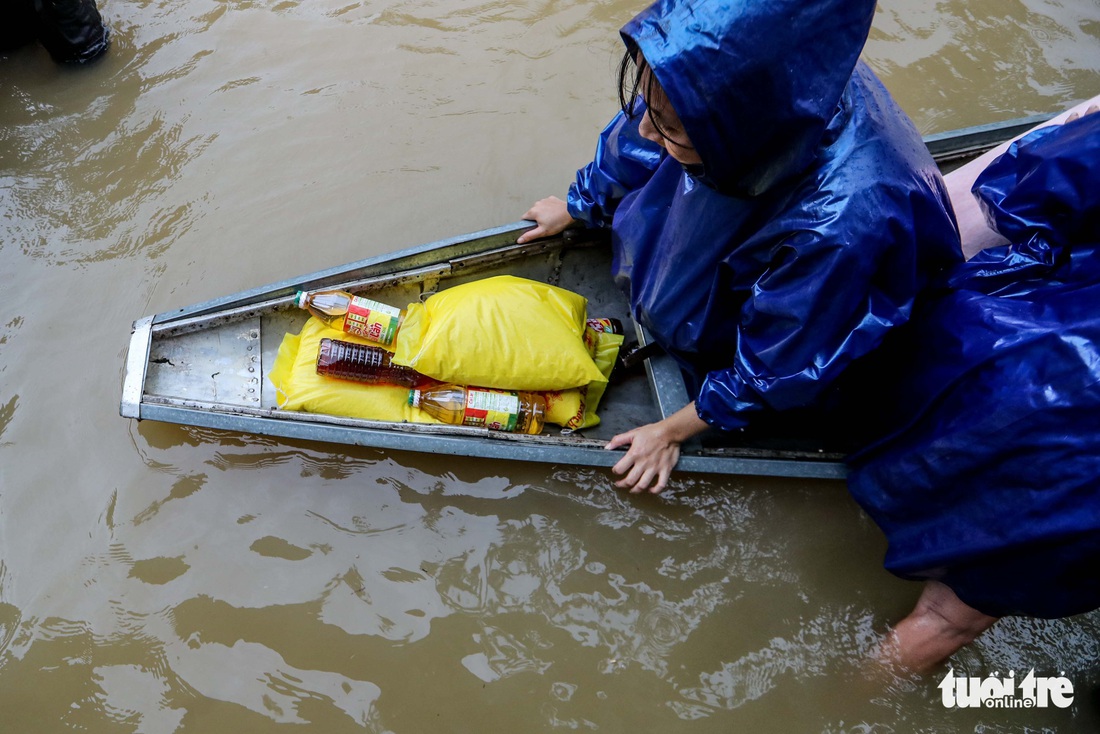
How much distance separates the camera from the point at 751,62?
1.65m

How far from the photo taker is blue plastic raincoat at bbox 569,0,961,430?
168 centimetres

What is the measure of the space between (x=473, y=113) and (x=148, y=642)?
3257mm

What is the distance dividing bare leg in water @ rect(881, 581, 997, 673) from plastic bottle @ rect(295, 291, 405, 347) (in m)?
2.33

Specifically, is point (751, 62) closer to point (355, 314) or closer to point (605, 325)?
point (605, 325)

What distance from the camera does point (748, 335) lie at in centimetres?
230

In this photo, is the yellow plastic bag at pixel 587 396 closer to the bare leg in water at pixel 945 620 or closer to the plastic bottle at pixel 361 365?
the plastic bottle at pixel 361 365

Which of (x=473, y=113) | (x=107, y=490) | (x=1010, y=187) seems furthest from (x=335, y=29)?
(x=1010, y=187)

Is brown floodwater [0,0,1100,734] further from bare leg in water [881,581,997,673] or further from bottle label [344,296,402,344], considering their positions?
bottle label [344,296,402,344]

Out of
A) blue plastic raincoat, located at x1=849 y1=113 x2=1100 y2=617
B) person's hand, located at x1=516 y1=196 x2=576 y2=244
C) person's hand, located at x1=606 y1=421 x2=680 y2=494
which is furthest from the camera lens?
person's hand, located at x1=516 y1=196 x2=576 y2=244

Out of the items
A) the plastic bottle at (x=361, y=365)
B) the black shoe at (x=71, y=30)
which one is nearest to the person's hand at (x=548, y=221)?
the plastic bottle at (x=361, y=365)

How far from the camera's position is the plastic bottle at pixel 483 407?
285 centimetres

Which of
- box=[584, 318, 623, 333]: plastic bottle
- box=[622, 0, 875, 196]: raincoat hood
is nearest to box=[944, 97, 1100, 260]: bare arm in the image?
box=[622, 0, 875, 196]: raincoat hood

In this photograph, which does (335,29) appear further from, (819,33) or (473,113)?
(819,33)

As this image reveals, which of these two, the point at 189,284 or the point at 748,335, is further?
the point at 189,284
